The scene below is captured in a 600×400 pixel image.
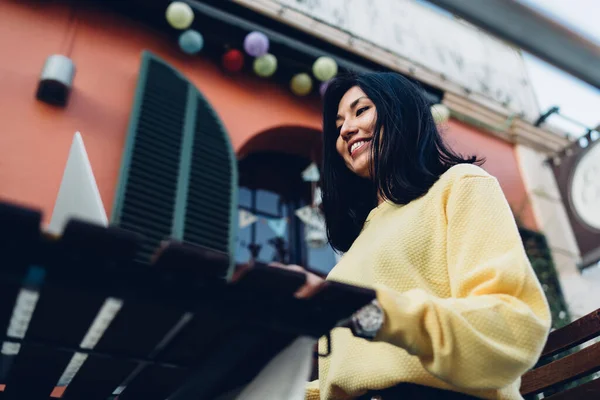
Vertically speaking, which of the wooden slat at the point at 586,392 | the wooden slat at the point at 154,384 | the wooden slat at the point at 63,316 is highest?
the wooden slat at the point at 586,392

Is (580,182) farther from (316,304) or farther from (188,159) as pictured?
(316,304)

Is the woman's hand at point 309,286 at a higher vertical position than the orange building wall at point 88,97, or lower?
lower

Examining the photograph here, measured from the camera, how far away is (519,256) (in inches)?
45.0

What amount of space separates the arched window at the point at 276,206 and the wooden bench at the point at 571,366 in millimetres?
2886

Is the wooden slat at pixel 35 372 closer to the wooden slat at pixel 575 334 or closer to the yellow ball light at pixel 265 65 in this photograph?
the wooden slat at pixel 575 334

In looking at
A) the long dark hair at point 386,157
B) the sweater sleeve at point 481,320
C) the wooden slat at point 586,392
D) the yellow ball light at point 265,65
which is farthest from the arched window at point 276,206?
the sweater sleeve at point 481,320

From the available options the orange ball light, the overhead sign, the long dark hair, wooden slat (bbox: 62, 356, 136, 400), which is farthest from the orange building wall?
wooden slat (bbox: 62, 356, 136, 400)

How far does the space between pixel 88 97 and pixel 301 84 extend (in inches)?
74.3

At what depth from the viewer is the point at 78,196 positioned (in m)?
0.95

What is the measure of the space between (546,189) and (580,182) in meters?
0.78

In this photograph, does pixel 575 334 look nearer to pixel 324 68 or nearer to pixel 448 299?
pixel 448 299

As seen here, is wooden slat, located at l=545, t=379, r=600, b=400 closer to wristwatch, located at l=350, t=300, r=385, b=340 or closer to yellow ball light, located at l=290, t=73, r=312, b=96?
wristwatch, located at l=350, t=300, r=385, b=340

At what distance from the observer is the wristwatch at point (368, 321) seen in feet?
2.93

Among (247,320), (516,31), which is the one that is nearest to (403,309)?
(247,320)
